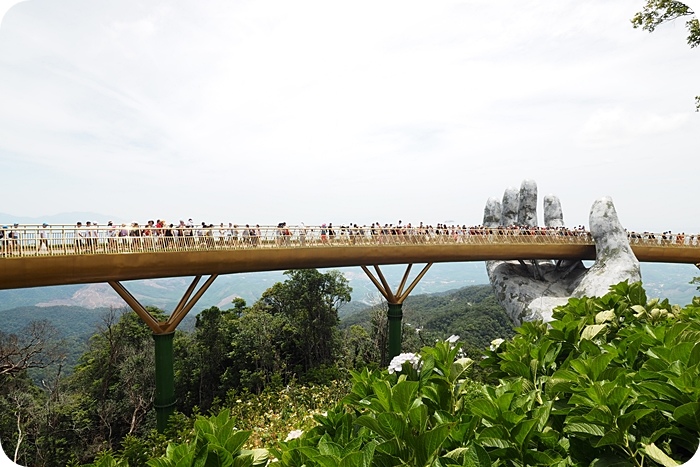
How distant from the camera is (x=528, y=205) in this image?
20.5 meters

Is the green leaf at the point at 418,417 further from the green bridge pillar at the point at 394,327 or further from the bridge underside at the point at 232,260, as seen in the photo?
the green bridge pillar at the point at 394,327

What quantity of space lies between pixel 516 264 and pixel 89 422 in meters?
21.1

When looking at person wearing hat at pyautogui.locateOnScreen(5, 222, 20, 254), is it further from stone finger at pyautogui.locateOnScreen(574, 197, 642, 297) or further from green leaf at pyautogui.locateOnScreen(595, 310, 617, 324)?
stone finger at pyautogui.locateOnScreen(574, 197, 642, 297)

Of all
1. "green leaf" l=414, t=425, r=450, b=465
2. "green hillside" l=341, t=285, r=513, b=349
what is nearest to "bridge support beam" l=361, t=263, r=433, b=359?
"green leaf" l=414, t=425, r=450, b=465

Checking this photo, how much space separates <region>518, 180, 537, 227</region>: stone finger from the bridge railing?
2921 millimetres

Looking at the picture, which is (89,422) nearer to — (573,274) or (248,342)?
(248,342)

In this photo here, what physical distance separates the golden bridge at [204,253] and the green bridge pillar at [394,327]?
4 centimetres

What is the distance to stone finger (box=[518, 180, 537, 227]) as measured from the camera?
67.1 ft

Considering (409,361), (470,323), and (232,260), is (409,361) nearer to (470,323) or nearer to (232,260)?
(232,260)

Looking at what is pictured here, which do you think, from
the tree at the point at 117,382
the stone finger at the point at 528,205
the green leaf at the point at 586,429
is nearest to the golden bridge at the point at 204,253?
the stone finger at the point at 528,205

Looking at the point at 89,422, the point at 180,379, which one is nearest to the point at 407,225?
the point at 180,379

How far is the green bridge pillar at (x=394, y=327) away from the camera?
14.2m

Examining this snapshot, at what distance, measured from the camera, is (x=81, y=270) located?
26.4 ft

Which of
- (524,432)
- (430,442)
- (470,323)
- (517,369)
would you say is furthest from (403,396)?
(470,323)
